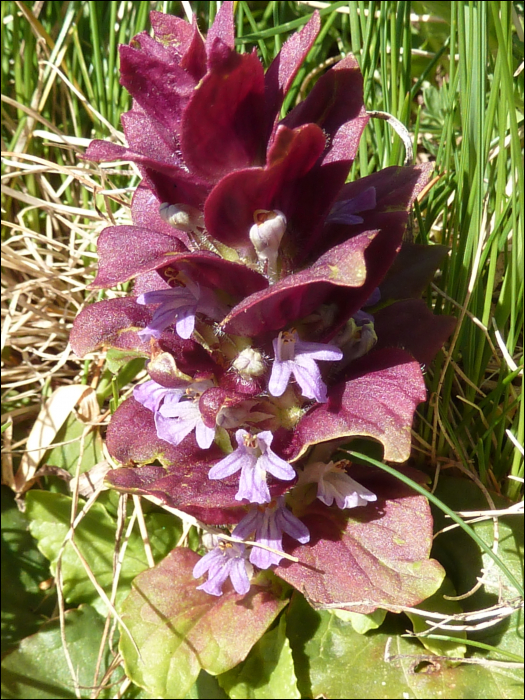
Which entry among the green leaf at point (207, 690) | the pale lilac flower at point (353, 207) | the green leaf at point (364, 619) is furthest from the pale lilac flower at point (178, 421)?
the green leaf at point (207, 690)

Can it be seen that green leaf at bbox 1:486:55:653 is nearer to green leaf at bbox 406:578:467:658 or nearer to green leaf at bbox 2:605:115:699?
green leaf at bbox 2:605:115:699

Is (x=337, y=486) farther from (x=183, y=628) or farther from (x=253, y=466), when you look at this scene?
(x=183, y=628)

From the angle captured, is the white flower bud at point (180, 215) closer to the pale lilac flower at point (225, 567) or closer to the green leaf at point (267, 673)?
the pale lilac flower at point (225, 567)

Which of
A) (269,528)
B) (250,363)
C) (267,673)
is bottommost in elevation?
(267,673)

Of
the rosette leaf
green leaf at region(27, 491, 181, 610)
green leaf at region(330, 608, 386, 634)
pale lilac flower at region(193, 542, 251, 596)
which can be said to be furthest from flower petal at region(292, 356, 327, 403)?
green leaf at region(27, 491, 181, 610)

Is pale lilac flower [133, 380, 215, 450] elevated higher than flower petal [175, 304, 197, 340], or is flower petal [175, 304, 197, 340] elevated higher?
flower petal [175, 304, 197, 340]

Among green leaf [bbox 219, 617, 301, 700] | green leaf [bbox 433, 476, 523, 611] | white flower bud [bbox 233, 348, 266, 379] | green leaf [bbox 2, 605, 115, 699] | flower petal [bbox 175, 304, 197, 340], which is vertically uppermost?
flower petal [bbox 175, 304, 197, 340]

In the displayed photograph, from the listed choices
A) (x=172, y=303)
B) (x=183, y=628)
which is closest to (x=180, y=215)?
(x=172, y=303)
